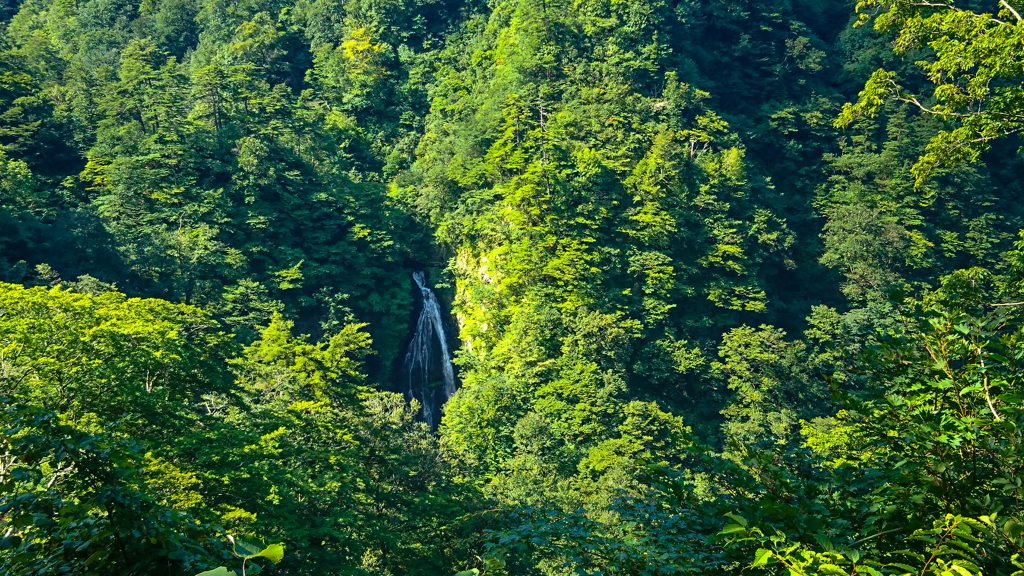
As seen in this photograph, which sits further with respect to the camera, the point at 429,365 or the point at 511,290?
the point at 429,365

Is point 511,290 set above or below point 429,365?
above

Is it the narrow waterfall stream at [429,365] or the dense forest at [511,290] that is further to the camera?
the narrow waterfall stream at [429,365]

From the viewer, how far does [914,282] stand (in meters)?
25.9

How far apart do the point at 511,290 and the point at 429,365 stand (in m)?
6.14

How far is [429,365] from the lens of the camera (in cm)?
2670

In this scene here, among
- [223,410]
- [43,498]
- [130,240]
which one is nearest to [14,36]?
[130,240]

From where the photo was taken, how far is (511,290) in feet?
76.8

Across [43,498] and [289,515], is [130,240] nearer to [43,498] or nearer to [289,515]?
[289,515]

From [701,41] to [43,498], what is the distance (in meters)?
42.8

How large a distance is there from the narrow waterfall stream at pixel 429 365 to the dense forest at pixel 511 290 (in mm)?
189

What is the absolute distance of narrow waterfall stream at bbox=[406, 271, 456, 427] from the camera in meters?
26.1

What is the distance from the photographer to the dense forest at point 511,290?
9.58 ft

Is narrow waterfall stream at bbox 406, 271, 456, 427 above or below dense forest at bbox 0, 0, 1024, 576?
below

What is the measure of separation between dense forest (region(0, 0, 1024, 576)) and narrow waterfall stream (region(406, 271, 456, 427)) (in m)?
0.19
